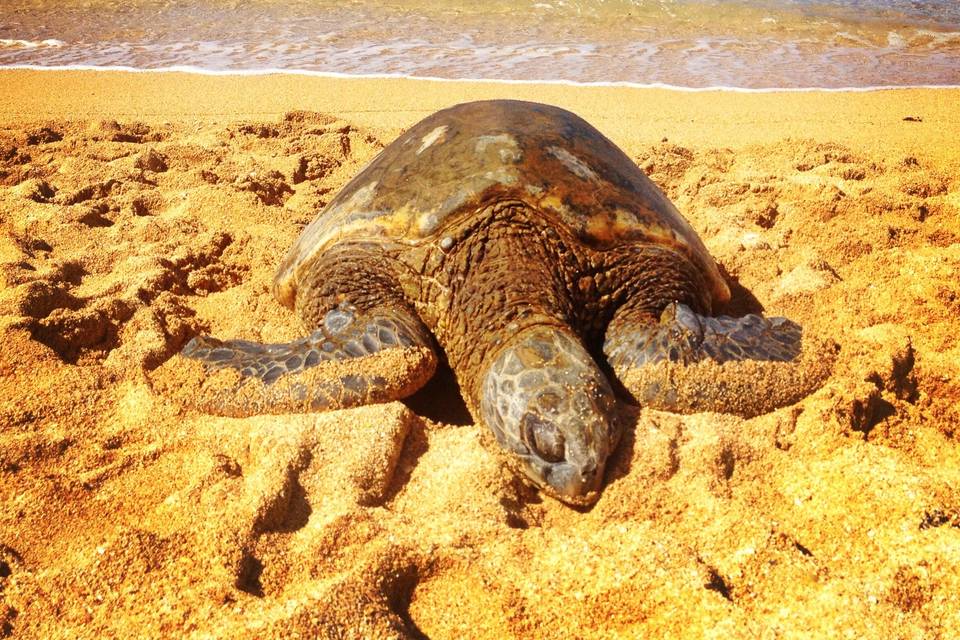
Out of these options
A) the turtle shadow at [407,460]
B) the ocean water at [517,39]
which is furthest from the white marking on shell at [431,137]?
the ocean water at [517,39]

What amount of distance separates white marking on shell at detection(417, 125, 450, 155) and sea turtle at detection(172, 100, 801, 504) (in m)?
0.02

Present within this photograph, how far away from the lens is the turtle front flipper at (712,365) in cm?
224

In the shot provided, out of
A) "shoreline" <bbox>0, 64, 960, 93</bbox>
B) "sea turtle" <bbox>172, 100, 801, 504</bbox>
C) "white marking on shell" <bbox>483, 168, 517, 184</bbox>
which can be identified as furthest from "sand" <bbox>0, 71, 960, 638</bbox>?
"shoreline" <bbox>0, 64, 960, 93</bbox>

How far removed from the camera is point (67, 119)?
5.16 m

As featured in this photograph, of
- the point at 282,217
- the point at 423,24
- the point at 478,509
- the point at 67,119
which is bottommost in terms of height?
the point at 478,509

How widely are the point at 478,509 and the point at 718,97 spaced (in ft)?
19.2

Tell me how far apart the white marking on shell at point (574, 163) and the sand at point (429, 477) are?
1164 mm

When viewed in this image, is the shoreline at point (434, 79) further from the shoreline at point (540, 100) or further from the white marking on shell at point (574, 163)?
the white marking on shell at point (574, 163)

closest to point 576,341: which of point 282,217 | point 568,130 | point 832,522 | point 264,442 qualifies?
point 832,522

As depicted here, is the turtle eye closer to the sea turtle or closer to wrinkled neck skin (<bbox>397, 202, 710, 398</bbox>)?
the sea turtle

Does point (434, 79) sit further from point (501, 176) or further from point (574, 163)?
point (501, 176)

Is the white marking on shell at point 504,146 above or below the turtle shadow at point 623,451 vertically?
above

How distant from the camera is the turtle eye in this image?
192 centimetres

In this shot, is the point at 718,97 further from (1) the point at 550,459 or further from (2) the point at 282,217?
(1) the point at 550,459
